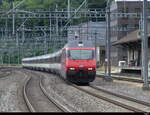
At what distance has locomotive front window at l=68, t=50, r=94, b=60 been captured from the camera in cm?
2314

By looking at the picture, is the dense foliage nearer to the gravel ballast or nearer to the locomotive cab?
the locomotive cab

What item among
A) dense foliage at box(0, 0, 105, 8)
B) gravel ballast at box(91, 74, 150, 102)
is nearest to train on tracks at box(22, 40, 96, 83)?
gravel ballast at box(91, 74, 150, 102)

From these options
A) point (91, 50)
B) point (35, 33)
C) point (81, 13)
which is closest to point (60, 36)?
point (35, 33)

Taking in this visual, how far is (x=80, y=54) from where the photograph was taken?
23.2 meters

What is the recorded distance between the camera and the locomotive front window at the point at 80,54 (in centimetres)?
2314

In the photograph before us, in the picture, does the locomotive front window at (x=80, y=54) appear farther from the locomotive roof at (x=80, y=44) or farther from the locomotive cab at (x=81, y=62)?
the locomotive roof at (x=80, y=44)

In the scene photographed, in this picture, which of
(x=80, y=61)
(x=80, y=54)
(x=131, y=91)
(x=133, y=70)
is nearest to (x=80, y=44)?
(x=80, y=54)

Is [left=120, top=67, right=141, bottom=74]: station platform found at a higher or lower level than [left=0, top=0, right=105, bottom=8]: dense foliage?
lower

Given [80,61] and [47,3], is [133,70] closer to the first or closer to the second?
[47,3]

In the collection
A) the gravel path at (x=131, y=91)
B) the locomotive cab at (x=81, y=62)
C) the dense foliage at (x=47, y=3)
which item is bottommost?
the gravel path at (x=131, y=91)

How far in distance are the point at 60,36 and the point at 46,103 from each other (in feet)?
131

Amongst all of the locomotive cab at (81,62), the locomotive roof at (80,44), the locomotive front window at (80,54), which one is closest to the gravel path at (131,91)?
the locomotive cab at (81,62)

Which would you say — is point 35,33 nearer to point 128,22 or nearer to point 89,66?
point 128,22

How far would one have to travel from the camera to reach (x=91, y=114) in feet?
34.3
